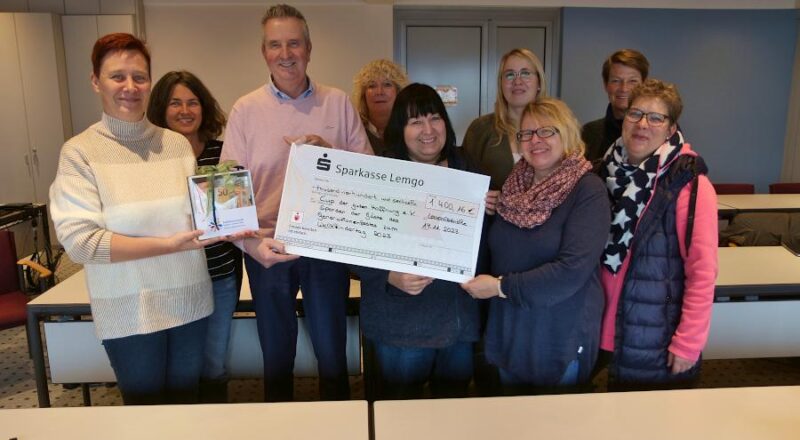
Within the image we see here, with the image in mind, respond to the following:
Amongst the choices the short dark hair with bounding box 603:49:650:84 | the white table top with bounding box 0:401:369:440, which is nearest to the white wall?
the short dark hair with bounding box 603:49:650:84

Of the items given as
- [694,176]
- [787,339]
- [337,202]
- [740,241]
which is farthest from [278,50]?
[740,241]

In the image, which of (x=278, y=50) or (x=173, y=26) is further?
(x=173, y=26)

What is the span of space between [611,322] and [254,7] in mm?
5850

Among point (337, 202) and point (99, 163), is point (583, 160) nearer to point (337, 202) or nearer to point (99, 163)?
point (337, 202)

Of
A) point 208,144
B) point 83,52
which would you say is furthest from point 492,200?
point 83,52

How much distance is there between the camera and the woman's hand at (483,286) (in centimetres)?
174

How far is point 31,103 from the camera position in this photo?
625cm

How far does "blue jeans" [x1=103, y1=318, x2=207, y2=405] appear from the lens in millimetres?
1776

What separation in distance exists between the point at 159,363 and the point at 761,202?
4703 mm

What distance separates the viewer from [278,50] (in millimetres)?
1923

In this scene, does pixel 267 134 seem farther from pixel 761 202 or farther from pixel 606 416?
pixel 761 202

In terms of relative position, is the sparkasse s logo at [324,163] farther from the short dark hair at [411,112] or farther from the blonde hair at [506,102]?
the blonde hair at [506,102]

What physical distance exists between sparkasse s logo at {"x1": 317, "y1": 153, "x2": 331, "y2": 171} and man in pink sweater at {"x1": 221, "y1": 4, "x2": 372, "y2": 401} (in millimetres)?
141

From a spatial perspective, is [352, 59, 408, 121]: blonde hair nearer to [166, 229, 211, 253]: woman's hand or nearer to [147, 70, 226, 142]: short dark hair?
[147, 70, 226, 142]: short dark hair
